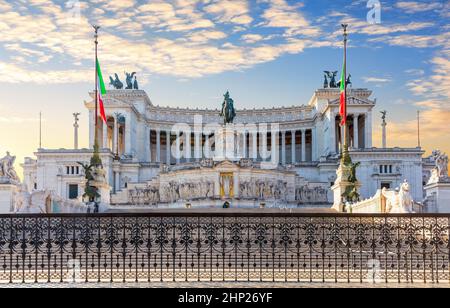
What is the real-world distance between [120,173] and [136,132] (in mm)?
12957

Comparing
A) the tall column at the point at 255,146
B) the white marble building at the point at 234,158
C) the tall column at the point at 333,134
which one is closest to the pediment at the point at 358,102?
the white marble building at the point at 234,158

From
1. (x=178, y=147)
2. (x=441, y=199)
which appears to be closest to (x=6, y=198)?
(x=441, y=199)

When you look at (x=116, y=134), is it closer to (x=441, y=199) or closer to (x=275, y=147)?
(x=275, y=147)

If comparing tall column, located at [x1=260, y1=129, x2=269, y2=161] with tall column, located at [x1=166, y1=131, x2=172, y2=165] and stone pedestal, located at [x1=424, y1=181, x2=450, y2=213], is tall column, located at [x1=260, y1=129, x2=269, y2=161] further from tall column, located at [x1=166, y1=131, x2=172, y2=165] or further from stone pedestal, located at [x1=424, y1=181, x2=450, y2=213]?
stone pedestal, located at [x1=424, y1=181, x2=450, y2=213]

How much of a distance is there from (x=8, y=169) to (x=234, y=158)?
130ft

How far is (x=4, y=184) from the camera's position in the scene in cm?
2575

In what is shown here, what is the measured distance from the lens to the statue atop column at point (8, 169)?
2608 centimetres

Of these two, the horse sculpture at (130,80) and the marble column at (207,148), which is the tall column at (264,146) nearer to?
the marble column at (207,148)

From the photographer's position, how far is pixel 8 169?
86.7 feet

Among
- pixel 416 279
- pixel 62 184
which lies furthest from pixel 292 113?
pixel 416 279

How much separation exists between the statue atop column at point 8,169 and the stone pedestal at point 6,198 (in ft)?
1.16
